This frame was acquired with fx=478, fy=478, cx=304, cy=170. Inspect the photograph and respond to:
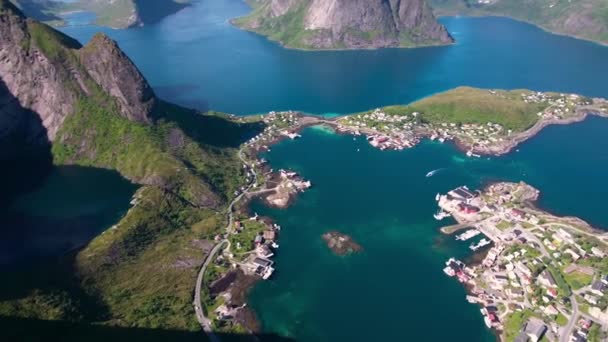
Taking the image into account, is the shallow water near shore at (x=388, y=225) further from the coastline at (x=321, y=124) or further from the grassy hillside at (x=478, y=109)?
the grassy hillside at (x=478, y=109)

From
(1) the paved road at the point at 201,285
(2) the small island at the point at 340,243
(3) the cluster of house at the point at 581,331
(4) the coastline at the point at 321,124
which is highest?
(1) the paved road at the point at 201,285

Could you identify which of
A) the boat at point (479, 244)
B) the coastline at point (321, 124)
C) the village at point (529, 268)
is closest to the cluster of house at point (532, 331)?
the village at point (529, 268)

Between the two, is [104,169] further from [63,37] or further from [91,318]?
[91,318]

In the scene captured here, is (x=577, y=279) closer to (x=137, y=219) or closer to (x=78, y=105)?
(x=137, y=219)

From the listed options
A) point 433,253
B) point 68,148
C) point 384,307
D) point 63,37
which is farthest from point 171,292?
point 63,37

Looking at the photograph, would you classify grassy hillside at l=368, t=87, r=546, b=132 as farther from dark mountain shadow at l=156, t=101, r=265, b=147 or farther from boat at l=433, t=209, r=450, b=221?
boat at l=433, t=209, r=450, b=221

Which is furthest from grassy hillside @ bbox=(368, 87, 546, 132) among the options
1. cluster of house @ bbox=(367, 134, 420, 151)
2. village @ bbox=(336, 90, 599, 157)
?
cluster of house @ bbox=(367, 134, 420, 151)

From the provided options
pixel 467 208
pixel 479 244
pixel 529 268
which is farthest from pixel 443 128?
pixel 529 268
